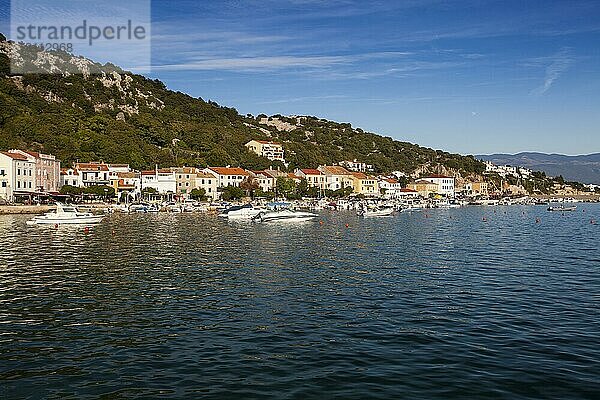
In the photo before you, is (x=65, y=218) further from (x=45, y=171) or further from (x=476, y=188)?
(x=476, y=188)

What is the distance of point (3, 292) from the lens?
20.1 metres

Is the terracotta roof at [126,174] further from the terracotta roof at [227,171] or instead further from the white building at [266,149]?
the white building at [266,149]

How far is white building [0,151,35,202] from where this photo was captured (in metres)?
74.6

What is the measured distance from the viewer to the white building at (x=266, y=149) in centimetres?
14475

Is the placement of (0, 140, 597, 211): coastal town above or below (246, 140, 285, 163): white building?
below

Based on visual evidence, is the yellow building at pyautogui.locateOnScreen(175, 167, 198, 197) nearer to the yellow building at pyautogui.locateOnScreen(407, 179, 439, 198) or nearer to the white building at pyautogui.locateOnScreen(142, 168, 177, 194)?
the white building at pyautogui.locateOnScreen(142, 168, 177, 194)

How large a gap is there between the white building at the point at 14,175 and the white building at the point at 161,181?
2255cm

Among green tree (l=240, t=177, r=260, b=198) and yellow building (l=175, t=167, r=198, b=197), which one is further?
green tree (l=240, t=177, r=260, b=198)

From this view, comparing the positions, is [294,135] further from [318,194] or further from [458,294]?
[458,294]

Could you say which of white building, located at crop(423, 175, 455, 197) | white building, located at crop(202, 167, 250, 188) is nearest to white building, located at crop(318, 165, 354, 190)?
white building, located at crop(202, 167, 250, 188)

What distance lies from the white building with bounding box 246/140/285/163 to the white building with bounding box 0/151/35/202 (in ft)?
233

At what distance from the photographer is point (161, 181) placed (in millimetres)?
99312

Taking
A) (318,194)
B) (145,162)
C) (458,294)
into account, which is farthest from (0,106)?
(458,294)

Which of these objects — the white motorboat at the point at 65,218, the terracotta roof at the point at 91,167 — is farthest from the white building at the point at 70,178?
the white motorboat at the point at 65,218
